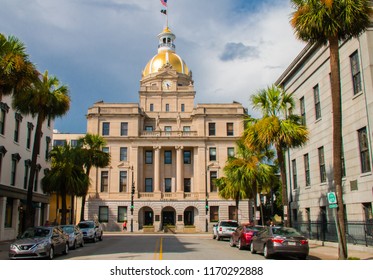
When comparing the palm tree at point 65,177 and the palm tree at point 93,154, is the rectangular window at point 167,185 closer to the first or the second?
the palm tree at point 93,154

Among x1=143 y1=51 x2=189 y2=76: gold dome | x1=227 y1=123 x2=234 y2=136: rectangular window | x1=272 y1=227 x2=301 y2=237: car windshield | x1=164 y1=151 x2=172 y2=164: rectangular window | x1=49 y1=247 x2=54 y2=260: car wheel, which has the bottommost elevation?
x1=49 y1=247 x2=54 y2=260: car wheel

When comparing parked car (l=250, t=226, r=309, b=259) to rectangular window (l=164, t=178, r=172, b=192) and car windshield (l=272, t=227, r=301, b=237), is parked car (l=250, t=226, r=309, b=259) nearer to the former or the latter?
car windshield (l=272, t=227, r=301, b=237)

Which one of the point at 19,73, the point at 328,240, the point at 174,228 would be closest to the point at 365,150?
the point at 328,240

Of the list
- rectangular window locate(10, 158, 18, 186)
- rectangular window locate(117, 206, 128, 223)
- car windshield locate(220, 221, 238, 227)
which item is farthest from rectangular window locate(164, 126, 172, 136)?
rectangular window locate(10, 158, 18, 186)

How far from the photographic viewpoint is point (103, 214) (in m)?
63.2

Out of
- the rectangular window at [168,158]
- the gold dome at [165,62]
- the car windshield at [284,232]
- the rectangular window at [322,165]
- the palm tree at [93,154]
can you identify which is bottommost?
the car windshield at [284,232]

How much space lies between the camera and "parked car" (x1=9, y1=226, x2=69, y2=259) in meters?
18.1

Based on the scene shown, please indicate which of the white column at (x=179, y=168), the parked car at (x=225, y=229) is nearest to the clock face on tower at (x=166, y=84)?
the white column at (x=179, y=168)

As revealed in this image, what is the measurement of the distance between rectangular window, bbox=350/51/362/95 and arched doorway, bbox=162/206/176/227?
45134mm

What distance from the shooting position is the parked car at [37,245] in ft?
59.4

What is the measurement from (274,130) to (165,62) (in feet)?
187

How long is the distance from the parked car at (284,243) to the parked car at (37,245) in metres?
9.77

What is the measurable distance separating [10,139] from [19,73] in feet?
47.8

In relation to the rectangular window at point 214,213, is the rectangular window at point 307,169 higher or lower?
higher
